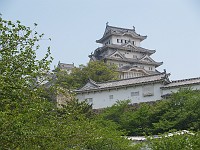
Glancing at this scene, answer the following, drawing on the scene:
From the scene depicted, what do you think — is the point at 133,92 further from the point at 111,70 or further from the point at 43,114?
the point at 43,114

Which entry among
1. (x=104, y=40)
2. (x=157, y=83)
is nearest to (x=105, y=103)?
(x=157, y=83)

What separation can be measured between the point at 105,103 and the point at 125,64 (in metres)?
19.7

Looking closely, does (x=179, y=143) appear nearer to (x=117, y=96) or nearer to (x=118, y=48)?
(x=117, y=96)

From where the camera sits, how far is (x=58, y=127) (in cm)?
962

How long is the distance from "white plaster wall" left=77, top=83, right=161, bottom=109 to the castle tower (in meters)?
14.9

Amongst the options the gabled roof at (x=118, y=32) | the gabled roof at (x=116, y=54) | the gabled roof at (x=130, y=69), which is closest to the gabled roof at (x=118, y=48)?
the gabled roof at (x=116, y=54)

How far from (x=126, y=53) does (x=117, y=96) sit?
2184cm

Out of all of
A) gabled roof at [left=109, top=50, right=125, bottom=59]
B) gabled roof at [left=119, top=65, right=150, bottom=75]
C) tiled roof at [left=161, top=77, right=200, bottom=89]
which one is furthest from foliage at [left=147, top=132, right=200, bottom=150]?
gabled roof at [left=109, top=50, right=125, bottom=59]

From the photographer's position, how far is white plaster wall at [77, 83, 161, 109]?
28856mm

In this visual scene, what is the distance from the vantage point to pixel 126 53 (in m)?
51.3

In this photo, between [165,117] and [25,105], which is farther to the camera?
[165,117]

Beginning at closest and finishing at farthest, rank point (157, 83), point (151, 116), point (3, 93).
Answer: point (3, 93) → point (151, 116) → point (157, 83)

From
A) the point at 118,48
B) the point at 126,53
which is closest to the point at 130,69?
the point at 118,48

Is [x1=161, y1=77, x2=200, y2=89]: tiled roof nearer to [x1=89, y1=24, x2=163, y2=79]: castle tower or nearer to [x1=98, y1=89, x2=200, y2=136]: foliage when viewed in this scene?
[x1=98, y1=89, x2=200, y2=136]: foliage
